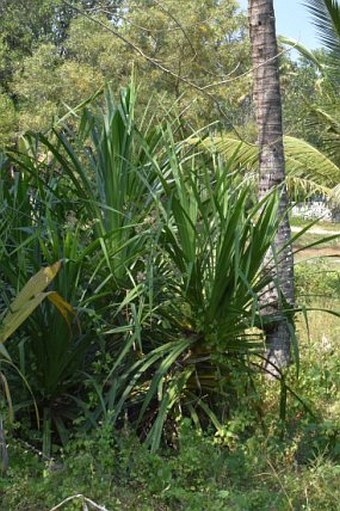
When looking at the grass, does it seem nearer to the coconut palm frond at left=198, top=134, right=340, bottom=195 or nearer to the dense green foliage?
the dense green foliage

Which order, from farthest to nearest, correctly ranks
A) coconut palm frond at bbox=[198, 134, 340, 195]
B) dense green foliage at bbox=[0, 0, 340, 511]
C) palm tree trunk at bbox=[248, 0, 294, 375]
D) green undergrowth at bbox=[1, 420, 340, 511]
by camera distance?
coconut palm frond at bbox=[198, 134, 340, 195] < palm tree trunk at bbox=[248, 0, 294, 375] < dense green foliage at bbox=[0, 0, 340, 511] < green undergrowth at bbox=[1, 420, 340, 511]

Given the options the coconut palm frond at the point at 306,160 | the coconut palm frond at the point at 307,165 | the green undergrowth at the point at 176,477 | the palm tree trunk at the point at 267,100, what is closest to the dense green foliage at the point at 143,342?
the green undergrowth at the point at 176,477

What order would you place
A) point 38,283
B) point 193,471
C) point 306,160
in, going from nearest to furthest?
point 38,283 → point 193,471 → point 306,160

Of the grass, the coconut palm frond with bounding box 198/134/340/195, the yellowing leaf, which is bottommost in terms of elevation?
the grass

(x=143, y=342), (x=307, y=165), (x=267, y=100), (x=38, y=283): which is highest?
(x=267, y=100)

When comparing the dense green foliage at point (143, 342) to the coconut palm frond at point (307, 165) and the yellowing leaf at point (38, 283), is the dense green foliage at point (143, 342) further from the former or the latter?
the coconut palm frond at point (307, 165)

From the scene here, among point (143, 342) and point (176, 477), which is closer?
point (176, 477)

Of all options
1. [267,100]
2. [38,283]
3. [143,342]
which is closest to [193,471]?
[143,342]

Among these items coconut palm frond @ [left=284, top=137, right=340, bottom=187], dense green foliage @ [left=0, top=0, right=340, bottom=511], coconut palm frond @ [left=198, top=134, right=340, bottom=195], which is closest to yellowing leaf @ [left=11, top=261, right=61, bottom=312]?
dense green foliage @ [left=0, top=0, right=340, bottom=511]

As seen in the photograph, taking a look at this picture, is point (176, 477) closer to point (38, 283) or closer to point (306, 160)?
point (38, 283)

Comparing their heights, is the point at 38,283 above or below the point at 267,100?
below

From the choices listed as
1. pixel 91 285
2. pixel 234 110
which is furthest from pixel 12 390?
pixel 234 110

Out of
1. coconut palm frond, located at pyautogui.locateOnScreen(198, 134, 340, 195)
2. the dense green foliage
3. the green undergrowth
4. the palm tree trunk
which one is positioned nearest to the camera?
the green undergrowth

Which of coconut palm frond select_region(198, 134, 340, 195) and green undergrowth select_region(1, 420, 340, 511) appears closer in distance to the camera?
green undergrowth select_region(1, 420, 340, 511)
